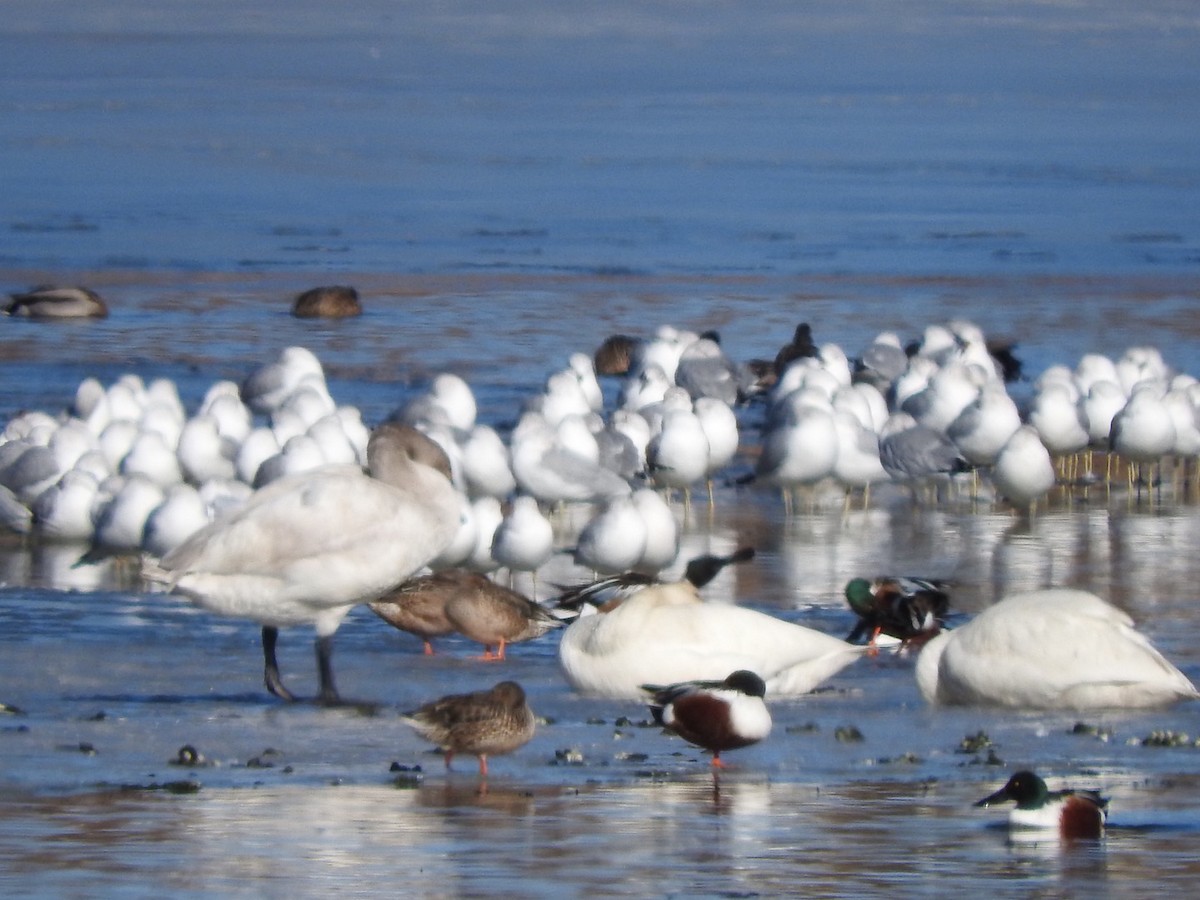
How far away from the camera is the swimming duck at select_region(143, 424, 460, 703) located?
822cm

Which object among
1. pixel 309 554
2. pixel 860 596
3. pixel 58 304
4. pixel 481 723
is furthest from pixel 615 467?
pixel 58 304

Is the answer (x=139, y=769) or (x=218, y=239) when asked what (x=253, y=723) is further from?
(x=218, y=239)

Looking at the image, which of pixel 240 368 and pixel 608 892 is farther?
pixel 240 368

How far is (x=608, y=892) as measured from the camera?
18.4 ft

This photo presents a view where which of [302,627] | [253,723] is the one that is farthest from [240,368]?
[253,723]

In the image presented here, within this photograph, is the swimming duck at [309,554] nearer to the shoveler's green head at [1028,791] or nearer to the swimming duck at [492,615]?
the swimming duck at [492,615]

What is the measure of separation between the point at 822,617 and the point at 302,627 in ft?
6.85

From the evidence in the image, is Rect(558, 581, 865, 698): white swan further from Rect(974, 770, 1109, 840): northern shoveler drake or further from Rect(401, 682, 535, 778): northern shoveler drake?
Rect(974, 770, 1109, 840): northern shoveler drake

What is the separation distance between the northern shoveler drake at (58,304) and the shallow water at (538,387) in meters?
0.29

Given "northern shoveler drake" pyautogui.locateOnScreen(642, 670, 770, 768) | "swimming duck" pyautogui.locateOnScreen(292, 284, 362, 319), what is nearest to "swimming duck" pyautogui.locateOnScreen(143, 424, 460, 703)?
"northern shoveler drake" pyautogui.locateOnScreen(642, 670, 770, 768)

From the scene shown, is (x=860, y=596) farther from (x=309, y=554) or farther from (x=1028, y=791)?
(x=1028, y=791)

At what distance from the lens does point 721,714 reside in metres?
6.91

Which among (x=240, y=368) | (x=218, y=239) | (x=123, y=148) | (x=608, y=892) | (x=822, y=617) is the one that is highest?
(x=123, y=148)

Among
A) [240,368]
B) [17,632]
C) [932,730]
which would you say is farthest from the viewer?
[240,368]
